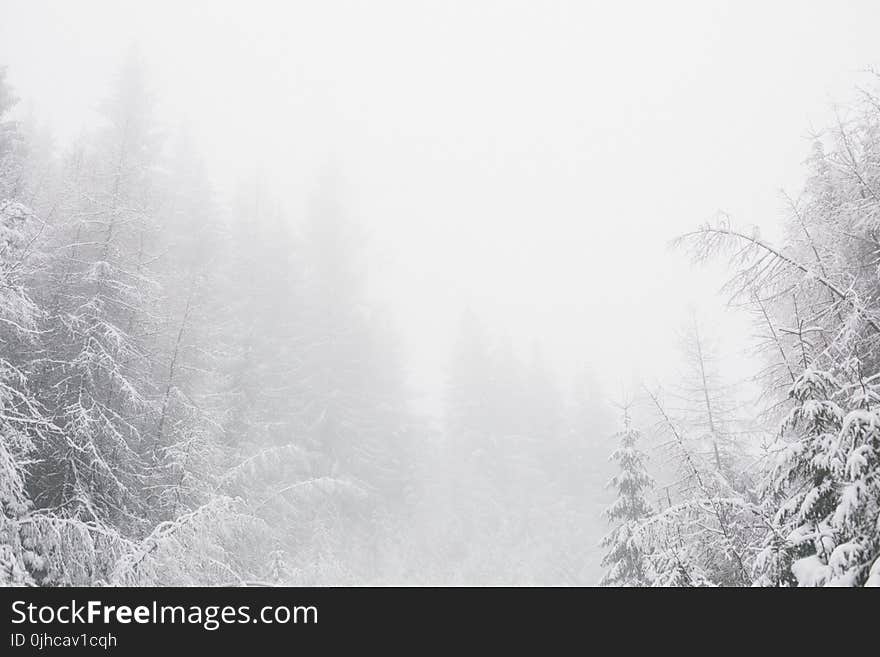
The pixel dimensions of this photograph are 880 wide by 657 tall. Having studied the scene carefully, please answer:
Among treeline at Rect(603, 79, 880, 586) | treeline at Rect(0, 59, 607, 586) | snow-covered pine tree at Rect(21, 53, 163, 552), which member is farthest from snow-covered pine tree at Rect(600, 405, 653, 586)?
snow-covered pine tree at Rect(21, 53, 163, 552)

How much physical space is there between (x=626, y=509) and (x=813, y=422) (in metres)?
7.77

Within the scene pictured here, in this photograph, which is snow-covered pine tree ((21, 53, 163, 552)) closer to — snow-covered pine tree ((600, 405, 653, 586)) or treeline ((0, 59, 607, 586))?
treeline ((0, 59, 607, 586))

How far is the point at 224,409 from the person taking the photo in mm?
17438

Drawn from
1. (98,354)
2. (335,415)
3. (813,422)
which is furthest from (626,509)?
(335,415)

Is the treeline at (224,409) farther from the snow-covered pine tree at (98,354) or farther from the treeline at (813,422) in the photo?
the treeline at (813,422)

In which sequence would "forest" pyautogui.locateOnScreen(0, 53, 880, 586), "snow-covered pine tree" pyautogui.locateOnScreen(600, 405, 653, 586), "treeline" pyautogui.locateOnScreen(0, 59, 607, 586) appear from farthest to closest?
"snow-covered pine tree" pyautogui.locateOnScreen(600, 405, 653, 586) → "treeline" pyautogui.locateOnScreen(0, 59, 607, 586) → "forest" pyautogui.locateOnScreen(0, 53, 880, 586)

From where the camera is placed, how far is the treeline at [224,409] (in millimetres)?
8719

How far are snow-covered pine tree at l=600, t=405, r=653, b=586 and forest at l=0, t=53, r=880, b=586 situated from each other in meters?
0.08

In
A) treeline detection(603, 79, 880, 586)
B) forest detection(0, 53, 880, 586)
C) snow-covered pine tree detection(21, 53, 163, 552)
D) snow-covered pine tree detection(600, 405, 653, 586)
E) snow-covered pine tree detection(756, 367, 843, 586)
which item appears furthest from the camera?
snow-covered pine tree detection(600, 405, 653, 586)

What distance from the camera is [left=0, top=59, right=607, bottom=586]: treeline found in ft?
28.6
